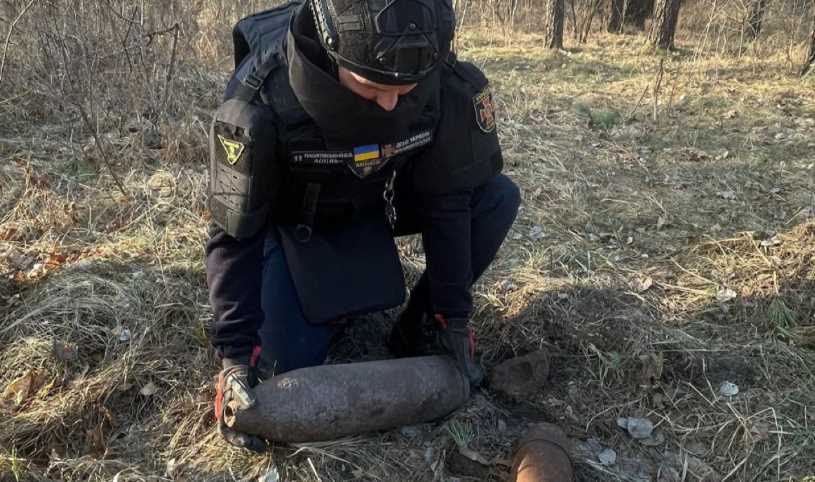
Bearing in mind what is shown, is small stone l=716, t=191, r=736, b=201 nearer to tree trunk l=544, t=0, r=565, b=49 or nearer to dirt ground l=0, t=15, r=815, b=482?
dirt ground l=0, t=15, r=815, b=482

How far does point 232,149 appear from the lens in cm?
199

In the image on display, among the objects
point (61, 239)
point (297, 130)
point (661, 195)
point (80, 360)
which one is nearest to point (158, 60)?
point (61, 239)

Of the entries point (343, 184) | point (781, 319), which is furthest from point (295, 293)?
point (781, 319)

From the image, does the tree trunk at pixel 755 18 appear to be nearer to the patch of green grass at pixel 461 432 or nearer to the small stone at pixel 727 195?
the small stone at pixel 727 195

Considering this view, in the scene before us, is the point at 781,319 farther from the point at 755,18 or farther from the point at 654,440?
the point at 755,18

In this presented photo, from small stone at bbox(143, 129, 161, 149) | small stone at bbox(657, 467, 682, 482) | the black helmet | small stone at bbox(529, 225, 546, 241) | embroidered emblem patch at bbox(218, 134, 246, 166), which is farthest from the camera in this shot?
small stone at bbox(143, 129, 161, 149)

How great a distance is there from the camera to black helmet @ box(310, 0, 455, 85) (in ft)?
5.40

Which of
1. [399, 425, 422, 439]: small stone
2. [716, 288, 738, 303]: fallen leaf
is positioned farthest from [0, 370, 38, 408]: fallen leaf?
[716, 288, 738, 303]: fallen leaf

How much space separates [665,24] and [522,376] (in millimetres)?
6170

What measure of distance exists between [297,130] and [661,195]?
255 centimetres

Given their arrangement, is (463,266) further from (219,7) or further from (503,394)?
(219,7)

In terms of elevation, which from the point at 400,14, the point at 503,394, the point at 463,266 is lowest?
the point at 503,394

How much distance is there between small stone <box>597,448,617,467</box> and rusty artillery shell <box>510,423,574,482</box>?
184mm

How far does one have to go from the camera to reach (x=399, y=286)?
2621mm
